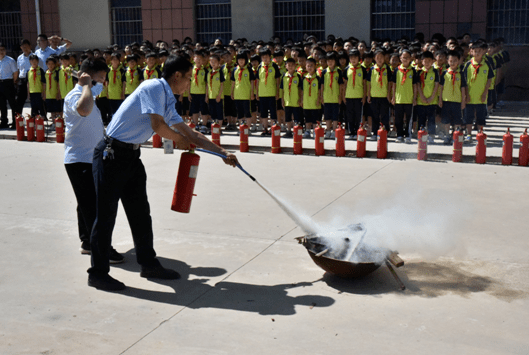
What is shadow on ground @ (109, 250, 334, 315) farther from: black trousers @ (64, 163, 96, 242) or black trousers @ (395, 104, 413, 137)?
black trousers @ (395, 104, 413, 137)

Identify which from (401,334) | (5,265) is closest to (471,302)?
(401,334)

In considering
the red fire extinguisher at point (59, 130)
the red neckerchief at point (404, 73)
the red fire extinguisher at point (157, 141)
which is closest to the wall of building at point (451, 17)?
the red neckerchief at point (404, 73)

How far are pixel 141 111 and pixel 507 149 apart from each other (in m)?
7.08

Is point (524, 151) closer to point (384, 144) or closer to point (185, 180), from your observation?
point (384, 144)

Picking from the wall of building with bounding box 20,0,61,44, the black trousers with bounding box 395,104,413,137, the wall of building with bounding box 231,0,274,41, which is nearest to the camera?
the black trousers with bounding box 395,104,413,137

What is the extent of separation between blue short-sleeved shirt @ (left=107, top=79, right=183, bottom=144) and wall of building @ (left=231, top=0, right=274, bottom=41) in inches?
668

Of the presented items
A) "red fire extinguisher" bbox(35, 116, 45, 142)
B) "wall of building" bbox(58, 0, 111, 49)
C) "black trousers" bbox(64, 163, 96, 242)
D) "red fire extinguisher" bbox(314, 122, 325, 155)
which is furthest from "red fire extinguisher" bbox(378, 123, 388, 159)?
"wall of building" bbox(58, 0, 111, 49)

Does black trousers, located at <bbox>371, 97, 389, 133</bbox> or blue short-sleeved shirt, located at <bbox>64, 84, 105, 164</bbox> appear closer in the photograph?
blue short-sleeved shirt, located at <bbox>64, 84, 105, 164</bbox>

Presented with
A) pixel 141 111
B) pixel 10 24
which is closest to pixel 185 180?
pixel 141 111

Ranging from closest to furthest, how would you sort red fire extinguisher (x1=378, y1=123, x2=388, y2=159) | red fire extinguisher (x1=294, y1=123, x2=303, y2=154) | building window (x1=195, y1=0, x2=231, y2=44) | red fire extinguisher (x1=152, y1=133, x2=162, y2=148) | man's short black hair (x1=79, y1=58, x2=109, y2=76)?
man's short black hair (x1=79, y1=58, x2=109, y2=76) → red fire extinguisher (x1=378, y1=123, x2=388, y2=159) → red fire extinguisher (x1=294, y1=123, x2=303, y2=154) → red fire extinguisher (x1=152, y1=133, x2=162, y2=148) → building window (x1=195, y1=0, x2=231, y2=44)

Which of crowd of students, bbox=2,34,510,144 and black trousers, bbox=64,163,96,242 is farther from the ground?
crowd of students, bbox=2,34,510,144

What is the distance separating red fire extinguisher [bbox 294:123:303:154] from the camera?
1135 centimetres

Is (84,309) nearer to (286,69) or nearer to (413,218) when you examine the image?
(413,218)

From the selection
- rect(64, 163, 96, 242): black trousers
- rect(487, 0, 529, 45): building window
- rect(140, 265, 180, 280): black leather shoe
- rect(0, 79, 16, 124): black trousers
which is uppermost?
rect(487, 0, 529, 45): building window
